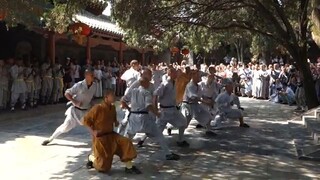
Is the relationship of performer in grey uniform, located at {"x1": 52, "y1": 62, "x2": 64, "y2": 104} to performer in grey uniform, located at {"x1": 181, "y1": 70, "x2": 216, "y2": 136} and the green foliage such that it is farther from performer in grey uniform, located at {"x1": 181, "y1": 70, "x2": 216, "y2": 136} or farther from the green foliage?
performer in grey uniform, located at {"x1": 181, "y1": 70, "x2": 216, "y2": 136}

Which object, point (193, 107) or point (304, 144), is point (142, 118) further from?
point (304, 144)

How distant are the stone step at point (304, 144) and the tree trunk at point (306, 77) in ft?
7.43

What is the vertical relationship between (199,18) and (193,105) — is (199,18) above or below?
above

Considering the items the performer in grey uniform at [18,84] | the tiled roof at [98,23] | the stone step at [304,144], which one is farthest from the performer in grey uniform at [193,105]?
the tiled roof at [98,23]

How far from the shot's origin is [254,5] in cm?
1321

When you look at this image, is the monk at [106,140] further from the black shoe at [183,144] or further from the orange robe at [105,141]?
the black shoe at [183,144]

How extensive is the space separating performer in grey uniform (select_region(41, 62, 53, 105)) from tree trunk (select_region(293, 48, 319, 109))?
26.2ft

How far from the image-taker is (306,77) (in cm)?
1380

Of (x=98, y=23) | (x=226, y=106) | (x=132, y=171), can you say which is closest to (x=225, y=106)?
(x=226, y=106)

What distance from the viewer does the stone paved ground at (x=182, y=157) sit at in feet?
22.1

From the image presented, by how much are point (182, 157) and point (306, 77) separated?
7.31m

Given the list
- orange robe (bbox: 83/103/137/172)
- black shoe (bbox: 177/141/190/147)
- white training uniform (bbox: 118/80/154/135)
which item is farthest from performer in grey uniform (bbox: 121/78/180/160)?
black shoe (bbox: 177/141/190/147)

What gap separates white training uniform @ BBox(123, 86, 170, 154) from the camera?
769 cm

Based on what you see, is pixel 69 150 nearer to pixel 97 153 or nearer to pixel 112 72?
pixel 97 153
